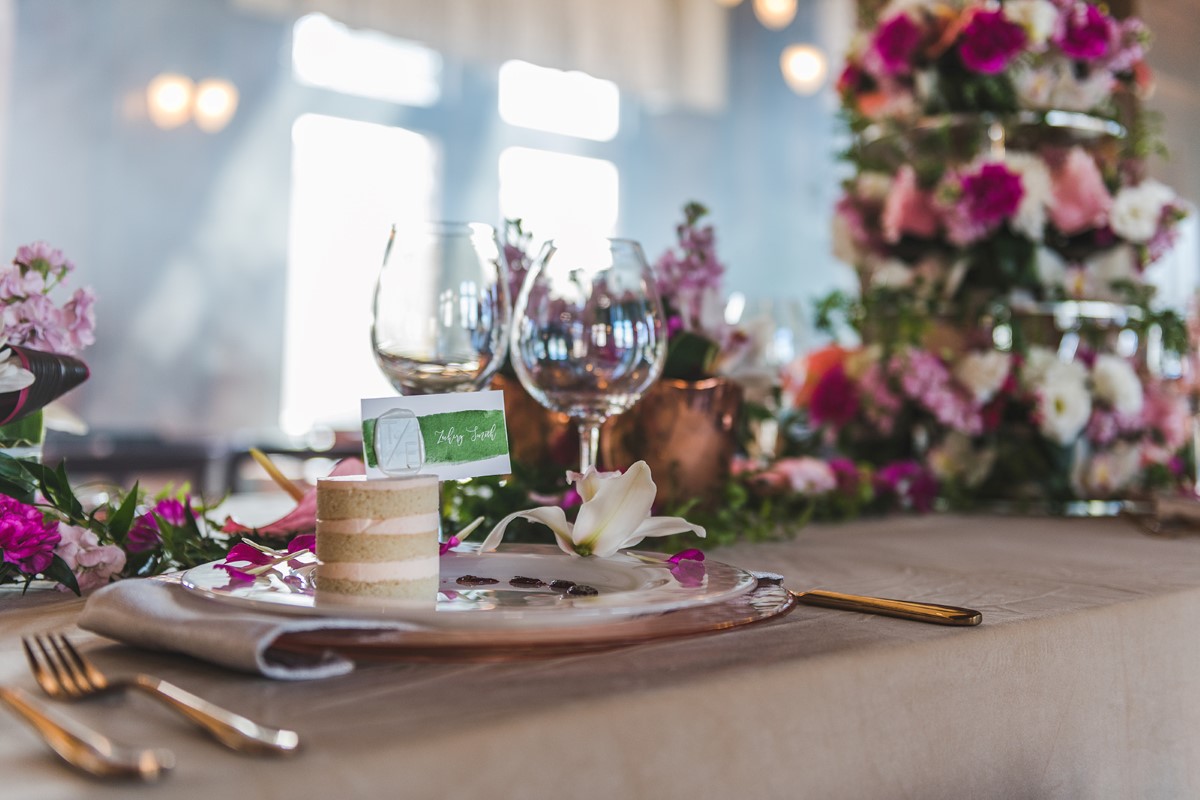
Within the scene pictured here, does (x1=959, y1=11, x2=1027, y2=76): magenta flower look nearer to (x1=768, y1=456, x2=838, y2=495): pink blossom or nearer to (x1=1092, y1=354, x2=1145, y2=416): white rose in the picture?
(x1=1092, y1=354, x2=1145, y2=416): white rose

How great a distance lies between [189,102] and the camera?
4.47 m

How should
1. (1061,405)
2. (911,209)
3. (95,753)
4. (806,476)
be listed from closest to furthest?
(95,753), (806,476), (1061,405), (911,209)

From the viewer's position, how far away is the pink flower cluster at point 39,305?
75 cm

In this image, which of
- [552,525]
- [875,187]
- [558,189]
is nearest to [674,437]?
[552,525]

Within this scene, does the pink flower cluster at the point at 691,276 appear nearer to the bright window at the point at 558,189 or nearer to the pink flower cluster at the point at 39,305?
the pink flower cluster at the point at 39,305

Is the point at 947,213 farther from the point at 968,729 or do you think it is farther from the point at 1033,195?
the point at 968,729

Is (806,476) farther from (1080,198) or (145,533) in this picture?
(145,533)

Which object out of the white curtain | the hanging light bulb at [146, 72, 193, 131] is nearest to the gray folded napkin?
the hanging light bulb at [146, 72, 193, 131]

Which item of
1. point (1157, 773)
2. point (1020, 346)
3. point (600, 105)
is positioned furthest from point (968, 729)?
point (600, 105)

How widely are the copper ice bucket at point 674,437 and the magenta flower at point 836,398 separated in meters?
0.53

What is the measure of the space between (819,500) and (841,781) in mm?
791

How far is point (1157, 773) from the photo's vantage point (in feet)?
2.27

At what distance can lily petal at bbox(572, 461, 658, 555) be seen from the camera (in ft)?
2.11

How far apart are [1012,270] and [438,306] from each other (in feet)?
3.06
